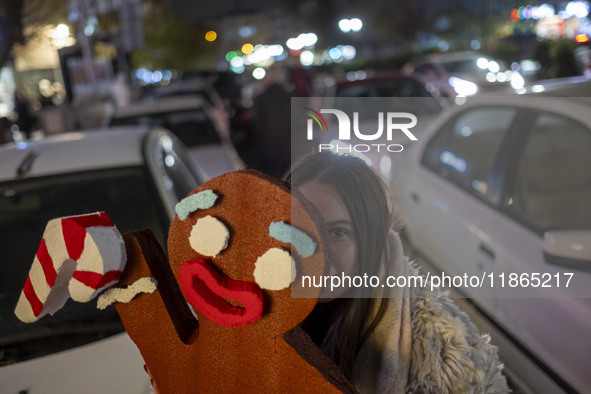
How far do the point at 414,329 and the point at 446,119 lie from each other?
8.57 feet

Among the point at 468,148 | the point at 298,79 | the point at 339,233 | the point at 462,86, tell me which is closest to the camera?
the point at 339,233

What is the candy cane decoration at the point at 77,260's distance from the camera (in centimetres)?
112

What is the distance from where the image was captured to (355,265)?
1441 mm

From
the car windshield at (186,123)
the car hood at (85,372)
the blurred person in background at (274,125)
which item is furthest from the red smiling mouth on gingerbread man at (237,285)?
the car windshield at (186,123)

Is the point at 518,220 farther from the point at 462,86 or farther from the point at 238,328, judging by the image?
the point at 462,86

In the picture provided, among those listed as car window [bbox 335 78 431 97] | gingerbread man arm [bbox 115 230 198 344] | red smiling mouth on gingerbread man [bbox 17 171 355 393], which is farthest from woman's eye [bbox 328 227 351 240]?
car window [bbox 335 78 431 97]

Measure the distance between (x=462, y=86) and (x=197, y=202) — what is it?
12.6 m

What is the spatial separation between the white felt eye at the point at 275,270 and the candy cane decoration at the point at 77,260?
308 millimetres

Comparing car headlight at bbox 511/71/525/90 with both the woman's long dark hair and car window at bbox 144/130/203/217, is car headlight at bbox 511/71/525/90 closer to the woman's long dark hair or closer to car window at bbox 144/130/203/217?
car window at bbox 144/130/203/217

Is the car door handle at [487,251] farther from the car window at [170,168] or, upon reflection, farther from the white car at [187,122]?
the white car at [187,122]

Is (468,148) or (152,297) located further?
(468,148)

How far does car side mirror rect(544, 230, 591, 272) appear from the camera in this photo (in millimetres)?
1992

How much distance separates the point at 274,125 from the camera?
215 inches

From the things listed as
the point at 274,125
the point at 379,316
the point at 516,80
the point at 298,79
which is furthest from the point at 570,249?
the point at 516,80
